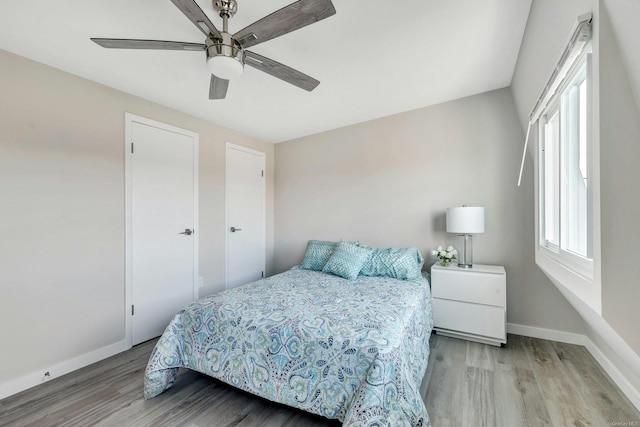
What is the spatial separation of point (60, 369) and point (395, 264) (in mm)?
2979

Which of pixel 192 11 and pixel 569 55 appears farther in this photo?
pixel 569 55

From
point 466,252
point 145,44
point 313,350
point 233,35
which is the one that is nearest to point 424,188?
point 466,252

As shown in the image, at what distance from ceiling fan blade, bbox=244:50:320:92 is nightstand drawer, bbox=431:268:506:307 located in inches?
84.3

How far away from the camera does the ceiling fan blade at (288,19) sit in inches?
47.1

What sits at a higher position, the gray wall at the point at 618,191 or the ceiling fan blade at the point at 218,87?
the ceiling fan blade at the point at 218,87

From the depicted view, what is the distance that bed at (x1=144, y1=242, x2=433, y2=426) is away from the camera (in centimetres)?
133

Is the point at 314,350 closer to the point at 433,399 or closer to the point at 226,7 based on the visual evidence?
the point at 433,399

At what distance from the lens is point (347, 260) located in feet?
9.45

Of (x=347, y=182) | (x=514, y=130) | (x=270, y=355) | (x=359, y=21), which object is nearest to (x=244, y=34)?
(x=359, y=21)

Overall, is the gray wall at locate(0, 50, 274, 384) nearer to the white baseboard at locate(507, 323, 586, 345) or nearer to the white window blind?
the white window blind

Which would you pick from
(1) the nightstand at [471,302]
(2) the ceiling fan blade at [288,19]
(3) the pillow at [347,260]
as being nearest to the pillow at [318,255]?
(3) the pillow at [347,260]

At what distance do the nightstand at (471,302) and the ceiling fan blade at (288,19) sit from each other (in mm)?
2413

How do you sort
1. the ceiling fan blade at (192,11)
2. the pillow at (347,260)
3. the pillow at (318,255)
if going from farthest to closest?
the pillow at (318,255) → the pillow at (347,260) → the ceiling fan blade at (192,11)

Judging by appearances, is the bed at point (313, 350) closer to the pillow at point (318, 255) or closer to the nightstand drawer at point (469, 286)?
the nightstand drawer at point (469, 286)
